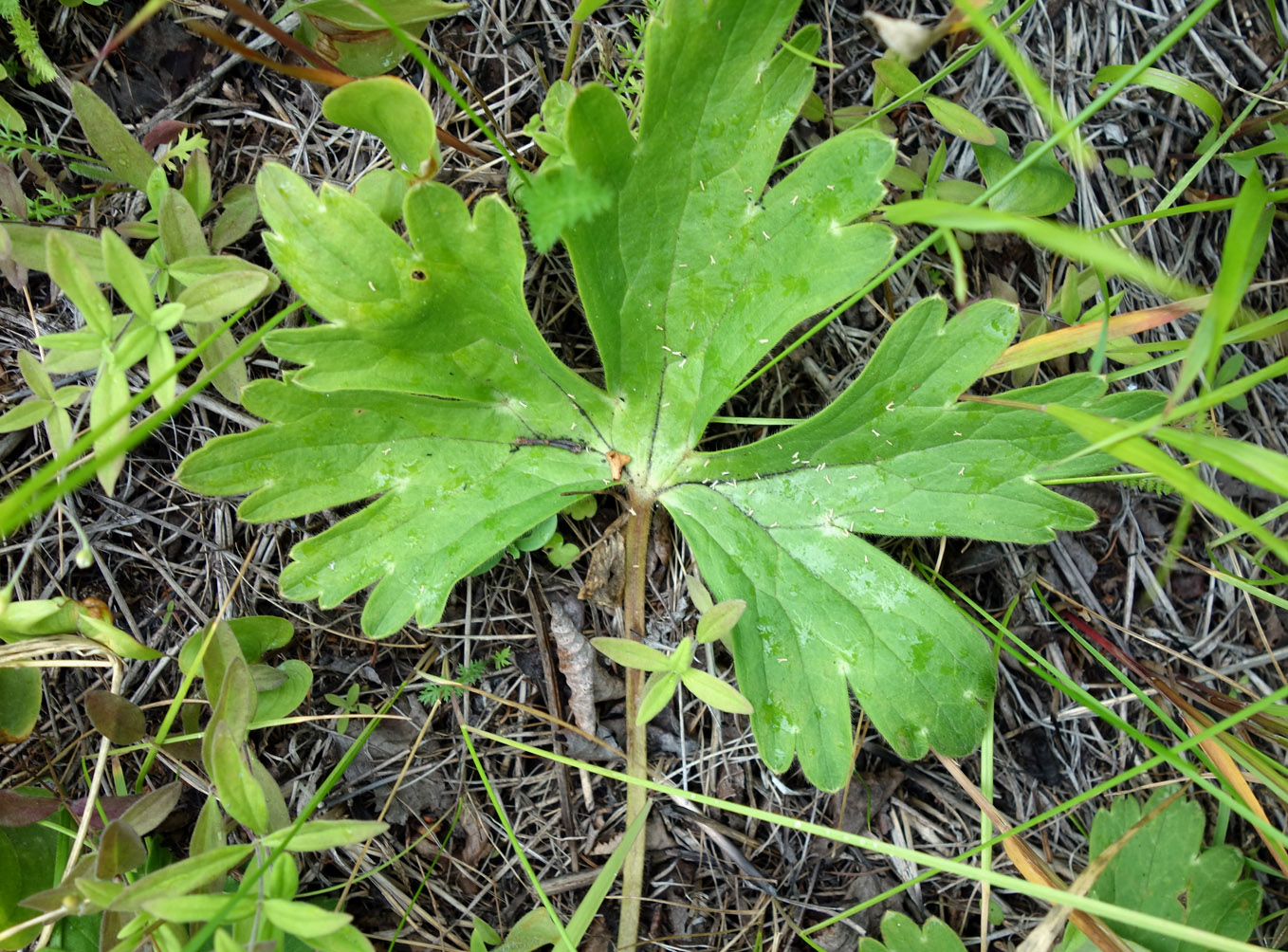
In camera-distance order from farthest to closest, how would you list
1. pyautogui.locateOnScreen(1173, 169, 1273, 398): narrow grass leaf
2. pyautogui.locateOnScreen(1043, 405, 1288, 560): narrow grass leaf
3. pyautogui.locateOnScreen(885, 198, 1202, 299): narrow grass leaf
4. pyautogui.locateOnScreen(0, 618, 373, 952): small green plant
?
pyautogui.locateOnScreen(0, 618, 373, 952): small green plant
pyautogui.locateOnScreen(1043, 405, 1288, 560): narrow grass leaf
pyautogui.locateOnScreen(1173, 169, 1273, 398): narrow grass leaf
pyautogui.locateOnScreen(885, 198, 1202, 299): narrow grass leaf

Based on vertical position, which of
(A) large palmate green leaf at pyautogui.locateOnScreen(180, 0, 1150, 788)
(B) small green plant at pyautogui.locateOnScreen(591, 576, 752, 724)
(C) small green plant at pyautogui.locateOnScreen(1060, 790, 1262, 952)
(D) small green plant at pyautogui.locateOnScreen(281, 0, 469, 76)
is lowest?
(C) small green plant at pyautogui.locateOnScreen(1060, 790, 1262, 952)

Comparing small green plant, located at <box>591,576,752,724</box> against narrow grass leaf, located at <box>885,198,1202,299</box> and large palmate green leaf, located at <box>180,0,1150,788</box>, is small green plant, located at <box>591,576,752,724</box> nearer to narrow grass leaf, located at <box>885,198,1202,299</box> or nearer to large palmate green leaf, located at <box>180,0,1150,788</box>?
large palmate green leaf, located at <box>180,0,1150,788</box>

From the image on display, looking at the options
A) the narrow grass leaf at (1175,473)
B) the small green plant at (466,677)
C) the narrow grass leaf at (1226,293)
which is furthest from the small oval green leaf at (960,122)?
the small green plant at (466,677)

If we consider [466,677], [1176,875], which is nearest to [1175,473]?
[1176,875]

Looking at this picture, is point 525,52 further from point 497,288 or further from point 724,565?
point 724,565

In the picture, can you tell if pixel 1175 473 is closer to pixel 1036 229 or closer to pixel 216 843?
pixel 1036 229

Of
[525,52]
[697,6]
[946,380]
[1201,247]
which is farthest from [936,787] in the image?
[525,52]

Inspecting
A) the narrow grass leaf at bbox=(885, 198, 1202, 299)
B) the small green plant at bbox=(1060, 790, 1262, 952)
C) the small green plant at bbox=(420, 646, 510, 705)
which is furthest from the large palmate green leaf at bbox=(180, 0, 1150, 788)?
the small green plant at bbox=(1060, 790, 1262, 952)

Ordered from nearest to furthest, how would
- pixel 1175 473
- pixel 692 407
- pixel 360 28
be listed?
pixel 1175 473, pixel 360 28, pixel 692 407
